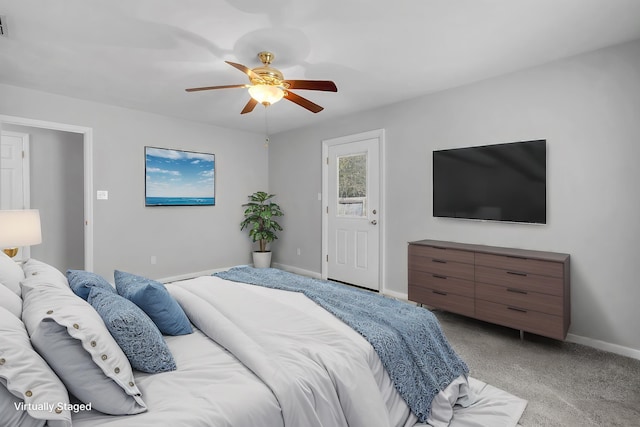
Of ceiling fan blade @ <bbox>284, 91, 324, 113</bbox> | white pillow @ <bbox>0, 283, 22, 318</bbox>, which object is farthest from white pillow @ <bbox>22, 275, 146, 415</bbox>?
ceiling fan blade @ <bbox>284, 91, 324, 113</bbox>

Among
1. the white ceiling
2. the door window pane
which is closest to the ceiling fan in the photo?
the white ceiling

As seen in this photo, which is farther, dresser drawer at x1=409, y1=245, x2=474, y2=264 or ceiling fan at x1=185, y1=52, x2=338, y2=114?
dresser drawer at x1=409, y1=245, x2=474, y2=264

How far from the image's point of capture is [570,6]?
84.4 inches

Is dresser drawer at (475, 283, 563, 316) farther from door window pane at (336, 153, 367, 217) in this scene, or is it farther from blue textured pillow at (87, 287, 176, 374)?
blue textured pillow at (87, 287, 176, 374)

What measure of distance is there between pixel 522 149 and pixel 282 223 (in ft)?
12.6

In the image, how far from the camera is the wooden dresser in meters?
2.68

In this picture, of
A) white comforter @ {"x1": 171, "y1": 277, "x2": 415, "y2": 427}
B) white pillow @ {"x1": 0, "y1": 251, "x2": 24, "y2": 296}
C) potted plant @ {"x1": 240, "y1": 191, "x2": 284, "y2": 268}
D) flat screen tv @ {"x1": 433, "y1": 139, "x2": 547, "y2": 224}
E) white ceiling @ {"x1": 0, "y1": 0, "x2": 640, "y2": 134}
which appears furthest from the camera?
potted plant @ {"x1": 240, "y1": 191, "x2": 284, "y2": 268}

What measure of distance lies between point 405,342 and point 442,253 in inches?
72.6

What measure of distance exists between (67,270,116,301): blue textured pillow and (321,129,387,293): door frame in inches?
127

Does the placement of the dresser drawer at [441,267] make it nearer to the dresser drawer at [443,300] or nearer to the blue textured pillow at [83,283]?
the dresser drawer at [443,300]

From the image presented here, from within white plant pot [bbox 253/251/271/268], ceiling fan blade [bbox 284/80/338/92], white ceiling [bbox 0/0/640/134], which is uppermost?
white ceiling [bbox 0/0/640/134]

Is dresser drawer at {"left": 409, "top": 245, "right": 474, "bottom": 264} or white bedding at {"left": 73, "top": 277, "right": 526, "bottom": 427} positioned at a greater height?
dresser drawer at {"left": 409, "top": 245, "right": 474, "bottom": 264}

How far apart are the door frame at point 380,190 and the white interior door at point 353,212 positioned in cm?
2

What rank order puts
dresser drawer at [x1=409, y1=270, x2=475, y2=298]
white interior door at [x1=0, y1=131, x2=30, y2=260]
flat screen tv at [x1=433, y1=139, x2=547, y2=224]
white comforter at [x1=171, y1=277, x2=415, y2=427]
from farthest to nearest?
1. white interior door at [x1=0, y1=131, x2=30, y2=260]
2. dresser drawer at [x1=409, y1=270, x2=475, y2=298]
3. flat screen tv at [x1=433, y1=139, x2=547, y2=224]
4. white comforter at [x1=171, y1=277, x2=415, y2=427]
